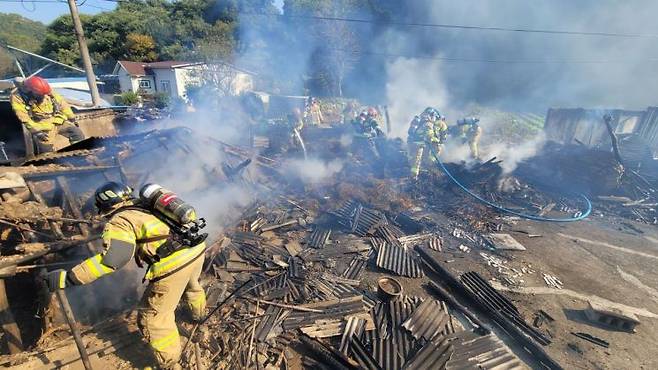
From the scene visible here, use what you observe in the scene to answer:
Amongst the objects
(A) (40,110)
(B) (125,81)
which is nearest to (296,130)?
(A) (40,110)

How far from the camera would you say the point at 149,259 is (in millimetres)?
3340

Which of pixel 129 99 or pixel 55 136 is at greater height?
pixel 55 136

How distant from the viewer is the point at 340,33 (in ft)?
96.9

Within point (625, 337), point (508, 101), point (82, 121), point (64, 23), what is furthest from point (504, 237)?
point (64, 23)

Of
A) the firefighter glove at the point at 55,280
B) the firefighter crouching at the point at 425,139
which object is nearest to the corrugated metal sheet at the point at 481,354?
the firefighter glove at the point at 55,280

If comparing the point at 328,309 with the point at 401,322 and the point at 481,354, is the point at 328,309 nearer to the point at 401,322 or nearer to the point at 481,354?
the point at 401,322

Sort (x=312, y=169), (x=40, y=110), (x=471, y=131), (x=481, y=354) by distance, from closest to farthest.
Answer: (x=481, y=354)
(x=40, y=110)
(x=312, y=169)
(x=471, y=131)

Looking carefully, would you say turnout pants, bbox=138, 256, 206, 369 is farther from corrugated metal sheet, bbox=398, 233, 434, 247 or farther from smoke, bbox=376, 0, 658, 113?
smoke, bbox=376, 0, 658, 113

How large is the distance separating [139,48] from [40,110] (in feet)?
116

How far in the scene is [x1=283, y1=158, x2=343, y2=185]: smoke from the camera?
10.2 meters

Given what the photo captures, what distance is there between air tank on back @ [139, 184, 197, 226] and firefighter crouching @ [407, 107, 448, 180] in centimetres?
865

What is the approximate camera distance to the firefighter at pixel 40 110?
18.5 ft

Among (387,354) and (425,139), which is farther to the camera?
(425,139)

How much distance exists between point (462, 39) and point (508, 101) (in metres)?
6.99
